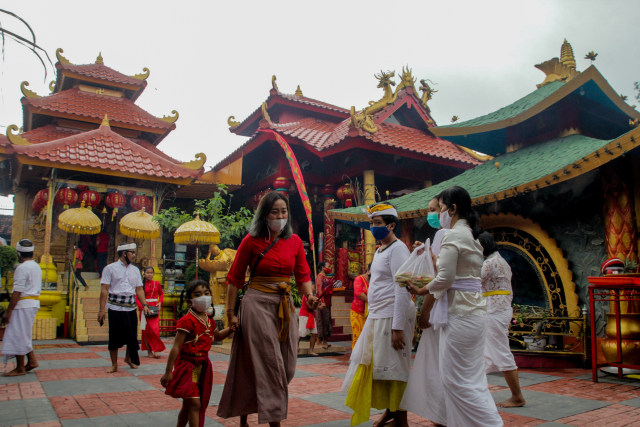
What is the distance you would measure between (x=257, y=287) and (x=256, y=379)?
63 centimetres

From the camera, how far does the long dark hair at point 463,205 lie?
336 cm

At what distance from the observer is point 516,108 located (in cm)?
1032

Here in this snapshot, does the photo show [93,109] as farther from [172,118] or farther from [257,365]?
[257,365]

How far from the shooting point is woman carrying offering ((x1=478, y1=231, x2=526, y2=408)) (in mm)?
4355

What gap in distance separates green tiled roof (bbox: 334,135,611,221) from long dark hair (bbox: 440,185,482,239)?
4.00m

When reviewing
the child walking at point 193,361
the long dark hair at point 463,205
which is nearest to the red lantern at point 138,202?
the child walking at point 193,361

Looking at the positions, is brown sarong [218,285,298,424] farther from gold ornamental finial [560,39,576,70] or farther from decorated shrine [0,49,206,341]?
gold ornamental finial [560,39,576,70]

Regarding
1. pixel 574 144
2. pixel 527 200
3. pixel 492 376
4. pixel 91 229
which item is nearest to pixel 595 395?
pixel 492 376

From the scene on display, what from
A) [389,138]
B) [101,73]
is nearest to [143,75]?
[101,73]

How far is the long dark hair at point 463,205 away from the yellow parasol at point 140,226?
10620 mm

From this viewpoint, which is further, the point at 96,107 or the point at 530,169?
the point at 96,107

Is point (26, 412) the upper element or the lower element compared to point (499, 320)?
lower

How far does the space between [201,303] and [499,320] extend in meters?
2.93

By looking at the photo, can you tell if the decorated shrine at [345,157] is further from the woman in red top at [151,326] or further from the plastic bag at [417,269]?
the plastic bag at [417,269]
